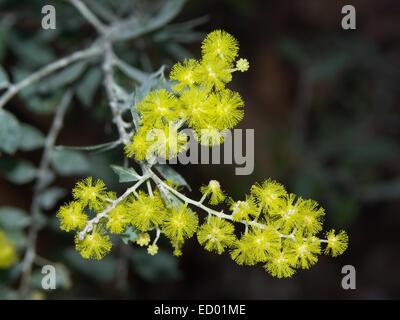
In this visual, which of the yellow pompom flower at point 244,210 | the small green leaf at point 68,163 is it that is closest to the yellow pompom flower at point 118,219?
the yellow pompom flower at point 244,210

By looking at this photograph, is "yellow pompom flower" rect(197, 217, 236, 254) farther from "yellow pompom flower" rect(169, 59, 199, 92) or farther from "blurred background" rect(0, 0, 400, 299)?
"blurred background" rect(0, 0, 400, 299)

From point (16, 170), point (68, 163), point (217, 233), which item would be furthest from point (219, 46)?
point (16, 170)

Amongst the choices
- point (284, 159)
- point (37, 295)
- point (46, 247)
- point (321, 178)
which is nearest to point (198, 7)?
point (284, 159)

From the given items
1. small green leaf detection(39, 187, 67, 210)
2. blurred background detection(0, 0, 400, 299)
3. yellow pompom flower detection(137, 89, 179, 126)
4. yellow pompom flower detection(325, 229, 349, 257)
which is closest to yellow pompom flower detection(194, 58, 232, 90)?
yellow pompom flower detection(137, 89, 179, 126)

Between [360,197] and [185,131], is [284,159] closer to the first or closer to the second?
[360,197]

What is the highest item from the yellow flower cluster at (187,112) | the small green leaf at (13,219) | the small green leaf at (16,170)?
the small green leaf at (16,170)

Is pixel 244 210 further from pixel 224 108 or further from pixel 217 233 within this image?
pixel 224 108

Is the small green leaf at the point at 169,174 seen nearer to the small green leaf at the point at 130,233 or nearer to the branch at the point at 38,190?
the small green leaf at the point at 130,233
